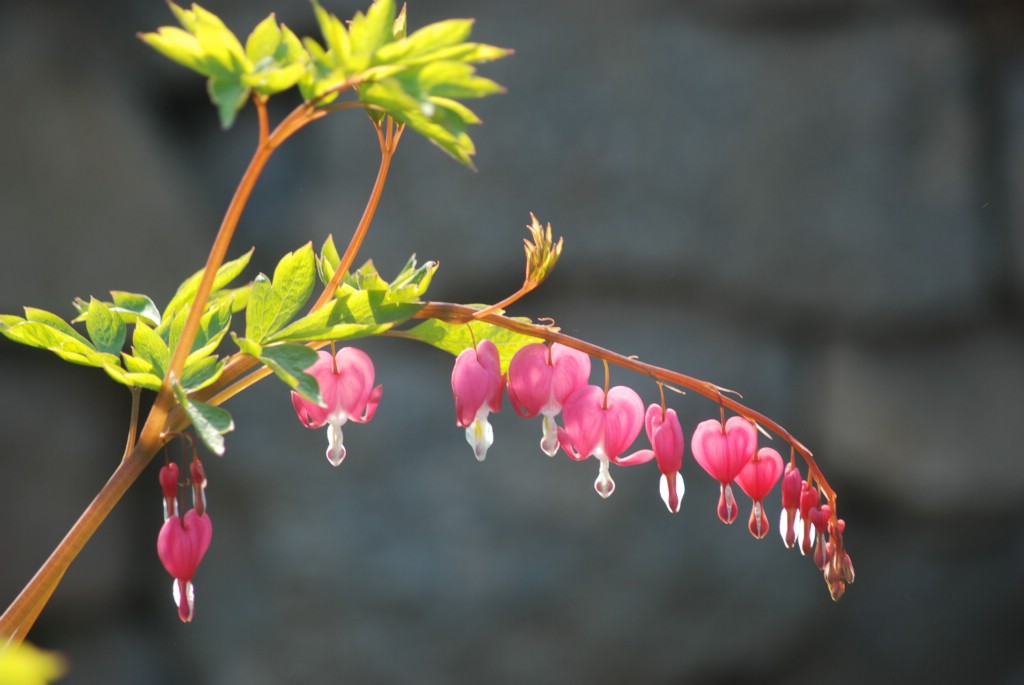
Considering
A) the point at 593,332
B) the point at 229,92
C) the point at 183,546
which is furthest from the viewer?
the point at 593,332

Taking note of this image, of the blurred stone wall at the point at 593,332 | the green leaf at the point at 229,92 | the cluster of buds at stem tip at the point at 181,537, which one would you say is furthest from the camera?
the blurred stone wall at the point at 593,332

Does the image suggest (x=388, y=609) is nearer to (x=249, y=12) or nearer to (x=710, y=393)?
(x=249, y=12)

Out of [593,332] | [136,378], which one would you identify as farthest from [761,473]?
[593,332]

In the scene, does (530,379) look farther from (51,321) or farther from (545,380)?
(51,321)

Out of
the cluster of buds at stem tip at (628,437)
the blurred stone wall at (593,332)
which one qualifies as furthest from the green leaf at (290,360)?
the blurred stone wall at (593,332)

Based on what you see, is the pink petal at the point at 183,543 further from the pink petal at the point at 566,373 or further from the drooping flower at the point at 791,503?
the drooping flower at the point at 791,503

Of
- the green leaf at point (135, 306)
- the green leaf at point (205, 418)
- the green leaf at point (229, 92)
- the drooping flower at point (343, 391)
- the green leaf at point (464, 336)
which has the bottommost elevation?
the drooping flower at point (343, 391)
